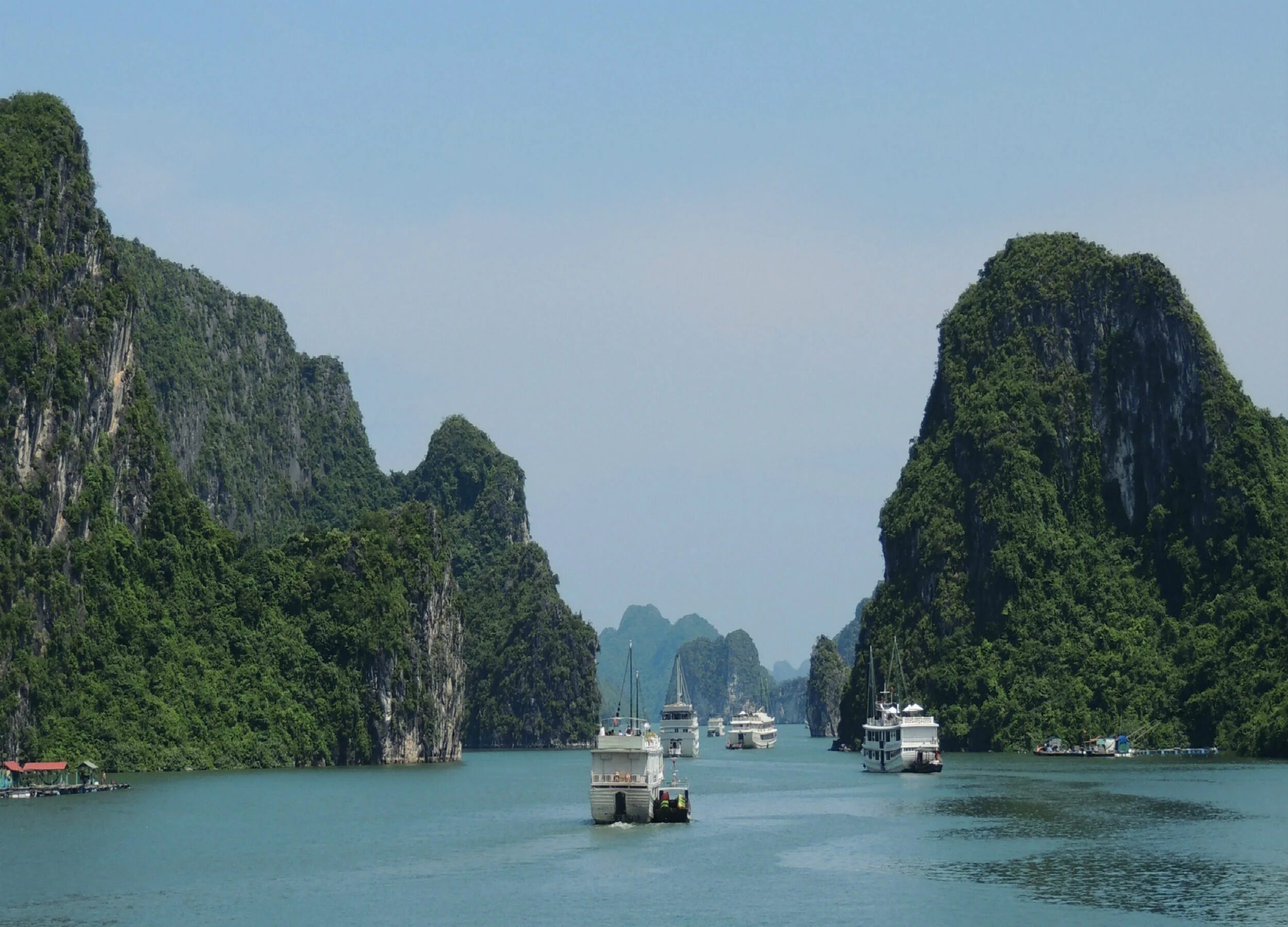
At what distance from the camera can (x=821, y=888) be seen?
6900 cm

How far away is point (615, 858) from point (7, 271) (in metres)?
82.0

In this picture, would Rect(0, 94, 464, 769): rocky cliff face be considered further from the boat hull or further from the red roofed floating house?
the boat hull

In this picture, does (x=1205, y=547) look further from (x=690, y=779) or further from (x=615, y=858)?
(x=615, y=858)

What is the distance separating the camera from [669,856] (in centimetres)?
7862

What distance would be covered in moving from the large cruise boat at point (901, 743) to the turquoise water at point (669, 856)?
580 inches

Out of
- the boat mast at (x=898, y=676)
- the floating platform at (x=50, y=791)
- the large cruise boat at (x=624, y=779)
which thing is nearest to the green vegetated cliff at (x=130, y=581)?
the floating platform at (x=50, y=791)

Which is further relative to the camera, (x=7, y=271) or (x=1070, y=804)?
(x=7, y=271)

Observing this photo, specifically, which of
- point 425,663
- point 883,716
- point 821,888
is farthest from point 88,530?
point 821,888

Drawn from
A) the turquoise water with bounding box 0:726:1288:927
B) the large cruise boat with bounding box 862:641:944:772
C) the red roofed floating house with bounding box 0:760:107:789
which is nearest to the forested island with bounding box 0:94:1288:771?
the red roofed floating house with bounding box 0:760:107:789

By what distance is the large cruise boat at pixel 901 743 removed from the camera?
140875 millimetres

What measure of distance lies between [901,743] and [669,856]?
6562cm

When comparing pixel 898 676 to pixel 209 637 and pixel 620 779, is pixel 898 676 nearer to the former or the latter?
pixel 209 637

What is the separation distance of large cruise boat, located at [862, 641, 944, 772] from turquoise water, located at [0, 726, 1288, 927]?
14729mm

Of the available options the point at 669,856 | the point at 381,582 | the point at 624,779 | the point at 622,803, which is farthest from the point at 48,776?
the point at 669,856
